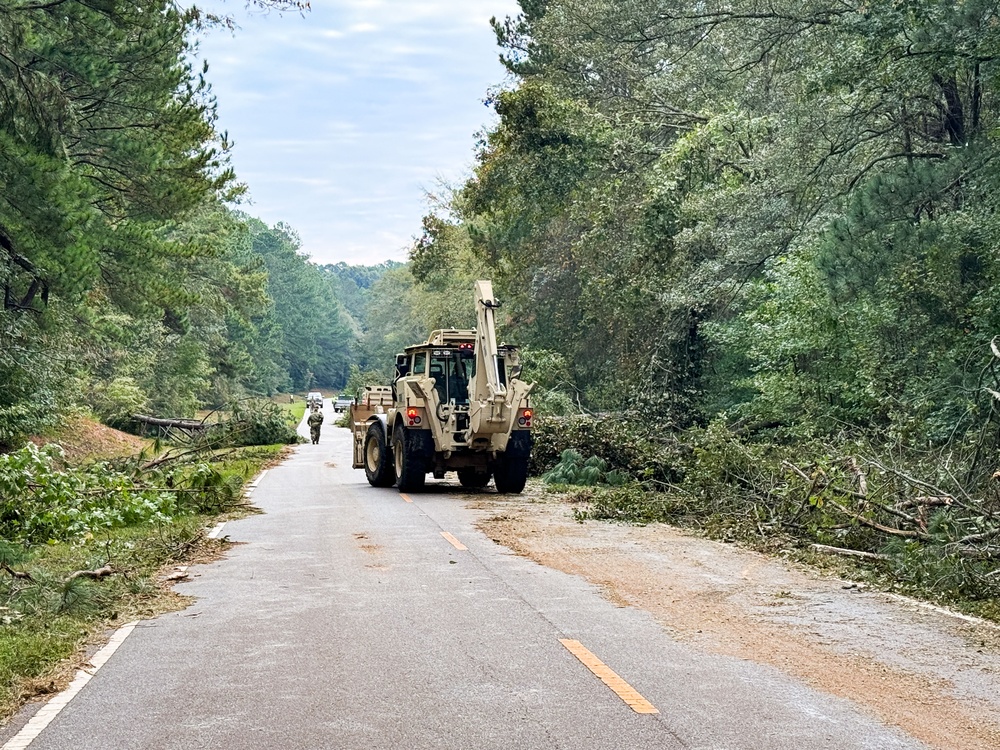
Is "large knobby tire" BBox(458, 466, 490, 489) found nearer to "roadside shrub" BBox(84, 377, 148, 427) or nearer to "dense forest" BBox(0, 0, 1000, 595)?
"dense forest" BBox(0, 0, 1000, 595)

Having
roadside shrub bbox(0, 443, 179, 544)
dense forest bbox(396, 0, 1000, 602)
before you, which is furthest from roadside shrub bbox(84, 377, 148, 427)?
roadside shrub bbox(0, 443, 179, 544)

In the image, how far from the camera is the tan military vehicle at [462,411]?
72.9 feet

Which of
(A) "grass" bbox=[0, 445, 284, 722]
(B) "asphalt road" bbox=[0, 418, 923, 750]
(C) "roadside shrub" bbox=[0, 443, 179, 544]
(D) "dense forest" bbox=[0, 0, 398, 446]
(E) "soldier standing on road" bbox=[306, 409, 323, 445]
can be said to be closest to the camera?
(B) "asphalt road" bbox=[0, 418, 923, 750]

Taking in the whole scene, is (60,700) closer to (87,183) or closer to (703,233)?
(87,183)

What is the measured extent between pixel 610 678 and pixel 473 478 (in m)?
17.7

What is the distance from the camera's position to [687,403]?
3238cm

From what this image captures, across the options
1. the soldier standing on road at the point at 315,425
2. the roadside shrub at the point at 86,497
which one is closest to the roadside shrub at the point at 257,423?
the soldier standing on road at the point at 315,425

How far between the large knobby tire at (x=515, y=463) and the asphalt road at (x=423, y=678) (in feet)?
33.3

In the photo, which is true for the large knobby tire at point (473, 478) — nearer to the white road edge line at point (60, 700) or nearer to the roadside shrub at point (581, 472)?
the roadside shrub at point (581, 472)

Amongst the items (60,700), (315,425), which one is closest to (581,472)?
(60,700)

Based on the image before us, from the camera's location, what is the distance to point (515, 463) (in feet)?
75.2

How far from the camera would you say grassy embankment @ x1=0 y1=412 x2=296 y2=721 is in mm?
8352

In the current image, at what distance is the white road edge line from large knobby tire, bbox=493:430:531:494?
14013mm

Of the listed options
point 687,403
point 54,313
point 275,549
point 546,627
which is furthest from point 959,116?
point 54,313
